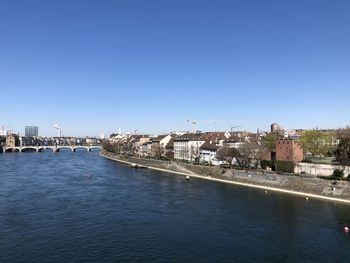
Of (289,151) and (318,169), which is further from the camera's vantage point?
(289,151)

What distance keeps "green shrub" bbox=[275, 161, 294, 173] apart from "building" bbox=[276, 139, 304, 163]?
136 centimetres

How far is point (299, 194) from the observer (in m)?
48.9

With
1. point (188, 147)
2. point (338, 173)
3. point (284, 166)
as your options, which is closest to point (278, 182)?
point (284, 166)

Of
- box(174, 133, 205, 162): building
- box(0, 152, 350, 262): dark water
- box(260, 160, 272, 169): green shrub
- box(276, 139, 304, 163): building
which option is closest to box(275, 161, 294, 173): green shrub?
box(276, 139, 304, 163): building

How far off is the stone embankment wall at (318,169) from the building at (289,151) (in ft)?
6.48

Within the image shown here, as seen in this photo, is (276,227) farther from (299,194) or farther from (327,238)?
(299,194)

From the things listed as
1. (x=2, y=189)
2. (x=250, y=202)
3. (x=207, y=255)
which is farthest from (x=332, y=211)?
(x=2, y=189)

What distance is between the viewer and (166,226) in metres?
31.9

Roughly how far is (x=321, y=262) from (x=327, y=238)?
5.52 metres

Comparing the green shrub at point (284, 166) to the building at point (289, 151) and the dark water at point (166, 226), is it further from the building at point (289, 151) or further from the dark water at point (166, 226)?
the dark water at point (166, 226)

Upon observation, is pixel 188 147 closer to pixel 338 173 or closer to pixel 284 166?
pixel 284 166

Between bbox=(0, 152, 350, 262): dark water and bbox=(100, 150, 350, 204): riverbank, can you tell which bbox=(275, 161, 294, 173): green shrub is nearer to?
bbox=(100, 150, 350, 204): riverbank

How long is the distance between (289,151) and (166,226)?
33.7 meters

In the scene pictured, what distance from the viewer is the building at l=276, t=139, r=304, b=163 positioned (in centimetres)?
5950
